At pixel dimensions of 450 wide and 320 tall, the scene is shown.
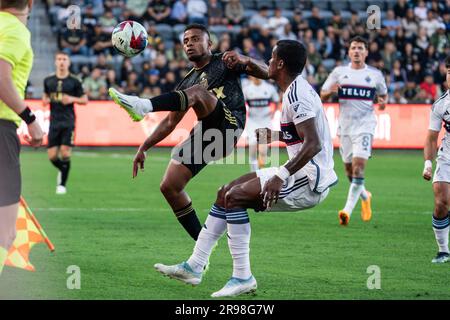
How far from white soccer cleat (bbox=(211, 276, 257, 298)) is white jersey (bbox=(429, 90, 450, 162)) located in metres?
3.20

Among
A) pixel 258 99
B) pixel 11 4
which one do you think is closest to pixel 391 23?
pixel 258 99

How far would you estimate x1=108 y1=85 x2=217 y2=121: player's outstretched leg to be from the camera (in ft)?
24.2

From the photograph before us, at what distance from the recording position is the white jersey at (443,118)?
397 inches

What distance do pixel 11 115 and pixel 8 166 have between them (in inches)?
14.2

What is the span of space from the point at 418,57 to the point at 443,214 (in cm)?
2016

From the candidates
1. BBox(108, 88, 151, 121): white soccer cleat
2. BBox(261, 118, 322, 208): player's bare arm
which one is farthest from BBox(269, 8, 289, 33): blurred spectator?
BBox(108, 88, 151, 121): white soccer cleat

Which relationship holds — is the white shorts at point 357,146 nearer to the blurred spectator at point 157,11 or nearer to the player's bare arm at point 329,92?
the player's bare arm at point 329,92

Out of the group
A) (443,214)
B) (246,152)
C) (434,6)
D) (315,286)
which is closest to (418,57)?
(434,6)

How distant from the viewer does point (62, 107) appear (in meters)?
17.7

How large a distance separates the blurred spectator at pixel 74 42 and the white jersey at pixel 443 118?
1917 centimetres

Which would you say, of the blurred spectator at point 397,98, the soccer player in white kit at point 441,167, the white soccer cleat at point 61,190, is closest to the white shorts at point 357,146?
the soccer player in white kit at point 441,167

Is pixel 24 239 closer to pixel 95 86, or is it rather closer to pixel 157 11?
pixel 95 86

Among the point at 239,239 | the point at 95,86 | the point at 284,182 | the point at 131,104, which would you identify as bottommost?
the point at 95,86
